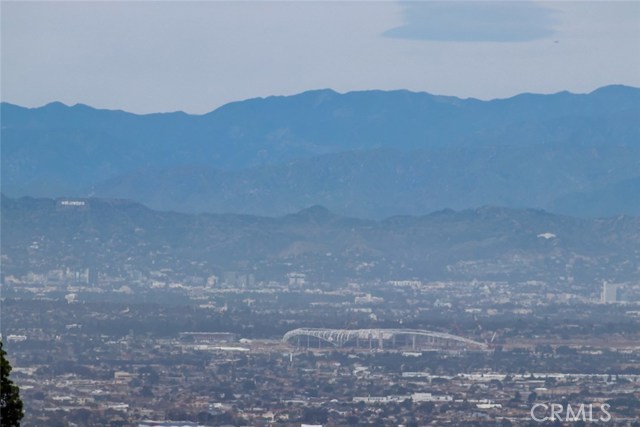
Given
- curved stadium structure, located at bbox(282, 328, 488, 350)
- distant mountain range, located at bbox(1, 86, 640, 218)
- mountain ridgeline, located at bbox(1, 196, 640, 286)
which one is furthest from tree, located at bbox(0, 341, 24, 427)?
distant mountain range, located at bbox(1, 86, 640, 218)

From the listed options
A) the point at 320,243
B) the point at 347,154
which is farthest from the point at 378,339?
the point at 347,154

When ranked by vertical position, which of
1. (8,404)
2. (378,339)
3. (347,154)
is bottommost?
(8,404)

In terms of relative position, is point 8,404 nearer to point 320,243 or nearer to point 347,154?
point 320,243

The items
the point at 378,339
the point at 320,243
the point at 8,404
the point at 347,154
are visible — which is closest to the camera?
the point at 8,404

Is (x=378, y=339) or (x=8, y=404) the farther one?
(x=378, y=339)

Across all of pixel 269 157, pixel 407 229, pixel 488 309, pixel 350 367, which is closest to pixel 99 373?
pixel 350 367

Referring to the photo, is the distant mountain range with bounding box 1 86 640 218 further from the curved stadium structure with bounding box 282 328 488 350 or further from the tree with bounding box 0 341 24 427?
the tree with bounding box 0 341 24 427

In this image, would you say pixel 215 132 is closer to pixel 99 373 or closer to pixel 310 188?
pixel 310 188
